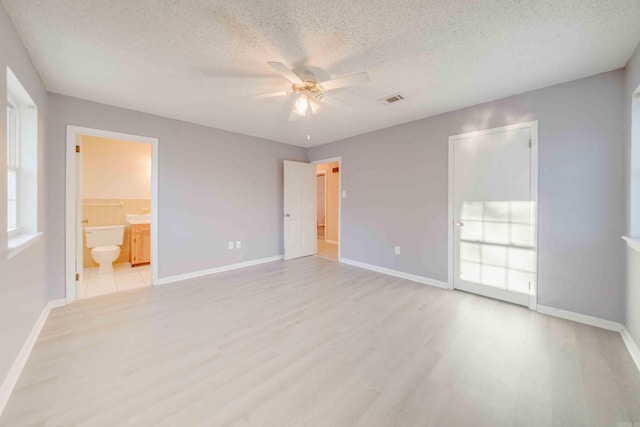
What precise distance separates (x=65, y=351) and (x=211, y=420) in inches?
59.1

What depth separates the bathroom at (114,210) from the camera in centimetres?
391

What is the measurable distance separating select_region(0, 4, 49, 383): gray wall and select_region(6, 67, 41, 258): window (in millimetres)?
96

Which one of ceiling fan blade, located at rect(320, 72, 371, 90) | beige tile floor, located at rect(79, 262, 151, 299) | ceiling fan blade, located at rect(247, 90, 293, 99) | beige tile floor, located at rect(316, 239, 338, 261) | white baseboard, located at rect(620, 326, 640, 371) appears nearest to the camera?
white baseboard, located at rect(620, 326, 640, 371)

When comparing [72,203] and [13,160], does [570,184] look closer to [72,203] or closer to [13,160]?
[13,160]

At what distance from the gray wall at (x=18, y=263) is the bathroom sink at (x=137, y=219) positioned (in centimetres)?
179

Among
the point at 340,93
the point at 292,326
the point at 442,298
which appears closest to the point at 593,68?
the point at 340,93

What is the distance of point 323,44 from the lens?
185 cm

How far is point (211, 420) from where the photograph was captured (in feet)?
4.27

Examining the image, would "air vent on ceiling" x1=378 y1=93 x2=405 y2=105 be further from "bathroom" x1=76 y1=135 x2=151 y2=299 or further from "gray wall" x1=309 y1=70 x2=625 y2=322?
"bathroom" x1=76 y1=135 x2=151 y2=299

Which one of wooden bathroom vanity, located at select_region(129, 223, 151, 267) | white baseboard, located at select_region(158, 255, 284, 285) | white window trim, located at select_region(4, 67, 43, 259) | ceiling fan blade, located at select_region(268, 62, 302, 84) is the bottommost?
white baseboard, located at select_region(158, 255, 284, 285)

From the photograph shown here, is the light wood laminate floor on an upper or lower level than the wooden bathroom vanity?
lower

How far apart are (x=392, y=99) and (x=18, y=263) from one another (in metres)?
3.59

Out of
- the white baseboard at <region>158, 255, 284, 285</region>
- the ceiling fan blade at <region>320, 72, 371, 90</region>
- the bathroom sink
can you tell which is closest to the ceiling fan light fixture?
the ceiling fan blade at <region>320, 72, 371, 90</region>

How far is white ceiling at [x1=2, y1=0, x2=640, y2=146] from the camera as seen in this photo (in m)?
1.53
